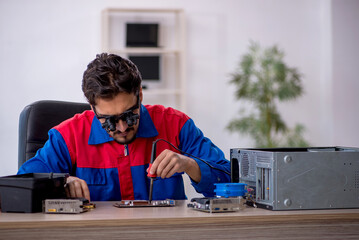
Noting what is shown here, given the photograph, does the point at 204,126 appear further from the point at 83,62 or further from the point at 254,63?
the point at 83,62

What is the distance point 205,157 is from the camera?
6.29 ft

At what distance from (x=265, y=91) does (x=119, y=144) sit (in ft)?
8.56

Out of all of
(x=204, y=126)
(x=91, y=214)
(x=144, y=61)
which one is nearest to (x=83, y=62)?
(x=144, y=61)

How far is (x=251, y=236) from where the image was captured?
1.23m

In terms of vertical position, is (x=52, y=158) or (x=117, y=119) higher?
(x=117, y=119)

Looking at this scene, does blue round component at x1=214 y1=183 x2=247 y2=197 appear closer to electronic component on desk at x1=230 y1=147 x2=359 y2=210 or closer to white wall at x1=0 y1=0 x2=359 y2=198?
electronic component on desk at x1=230 y1=147 x2=359 y2=210

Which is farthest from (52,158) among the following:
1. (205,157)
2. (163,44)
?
(163,44)

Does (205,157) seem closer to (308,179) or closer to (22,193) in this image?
(308,179)

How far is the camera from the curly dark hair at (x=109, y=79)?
1.64 m

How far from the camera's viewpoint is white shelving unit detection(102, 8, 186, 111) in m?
4.25

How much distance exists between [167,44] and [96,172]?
2.87m

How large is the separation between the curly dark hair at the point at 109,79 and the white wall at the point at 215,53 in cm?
271

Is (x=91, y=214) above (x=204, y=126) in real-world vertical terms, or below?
below

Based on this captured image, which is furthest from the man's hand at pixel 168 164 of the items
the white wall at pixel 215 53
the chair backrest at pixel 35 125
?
the white wall at pixel 215 53
